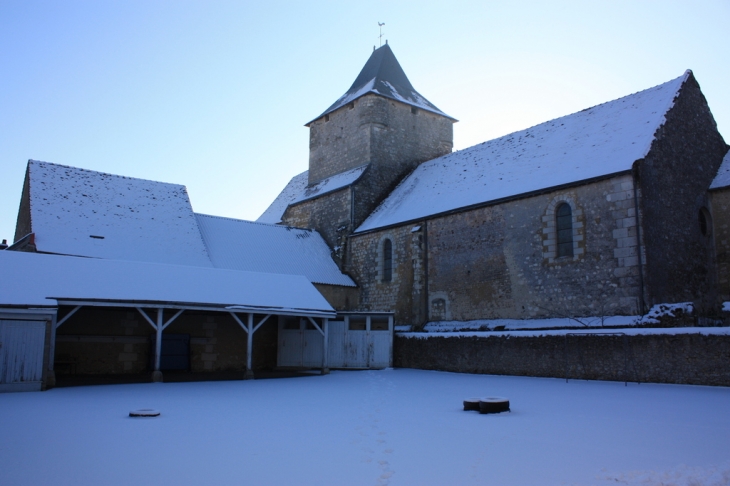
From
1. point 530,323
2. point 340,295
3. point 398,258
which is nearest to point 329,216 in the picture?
point 340,295

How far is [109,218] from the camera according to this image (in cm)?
2053

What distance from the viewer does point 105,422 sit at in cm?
832

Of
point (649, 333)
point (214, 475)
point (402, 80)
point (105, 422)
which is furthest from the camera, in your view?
point (402, 80)

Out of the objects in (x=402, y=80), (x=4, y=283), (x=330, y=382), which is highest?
(x=402, y=80)

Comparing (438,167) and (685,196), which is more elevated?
(438,167)

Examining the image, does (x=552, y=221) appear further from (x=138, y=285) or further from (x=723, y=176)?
(x=138, y=285)

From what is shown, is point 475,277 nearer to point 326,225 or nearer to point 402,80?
point 326,225

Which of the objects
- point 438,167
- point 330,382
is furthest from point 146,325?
point 438,167

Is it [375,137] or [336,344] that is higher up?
[375,137]

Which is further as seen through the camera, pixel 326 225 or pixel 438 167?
pixel 326 225

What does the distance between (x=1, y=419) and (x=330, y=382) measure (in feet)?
26.4

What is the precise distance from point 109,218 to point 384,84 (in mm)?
14809

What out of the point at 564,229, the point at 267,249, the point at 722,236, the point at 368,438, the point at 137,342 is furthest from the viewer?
the point at 267,249

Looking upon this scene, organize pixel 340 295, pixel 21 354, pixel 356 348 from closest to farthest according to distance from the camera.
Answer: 1. pixel 21 354
2. pixel 356 348
3. pixel 340 295
